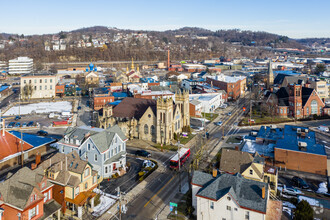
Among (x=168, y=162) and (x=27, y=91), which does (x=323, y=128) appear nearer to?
(x=168, y=162)

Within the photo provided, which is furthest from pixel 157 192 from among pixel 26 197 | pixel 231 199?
pixel 26 197

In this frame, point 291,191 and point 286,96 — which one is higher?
point 286,96

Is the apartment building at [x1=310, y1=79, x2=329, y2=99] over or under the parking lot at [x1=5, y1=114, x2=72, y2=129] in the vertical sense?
over

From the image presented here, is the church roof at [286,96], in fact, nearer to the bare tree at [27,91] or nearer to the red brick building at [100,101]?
the red brick building at [100,101]

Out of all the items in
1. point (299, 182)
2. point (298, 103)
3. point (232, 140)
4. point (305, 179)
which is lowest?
point (305, 179)

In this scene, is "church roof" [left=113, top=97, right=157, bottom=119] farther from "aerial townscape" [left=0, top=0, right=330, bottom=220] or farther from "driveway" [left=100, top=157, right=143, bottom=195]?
"driveway" [left=100, top=157, right=143, bottom=195]

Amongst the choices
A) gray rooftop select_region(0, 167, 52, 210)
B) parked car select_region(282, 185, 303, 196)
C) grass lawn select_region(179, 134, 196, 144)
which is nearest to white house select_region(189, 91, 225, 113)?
grass lawn select_region(179, 134, 196, 144)
